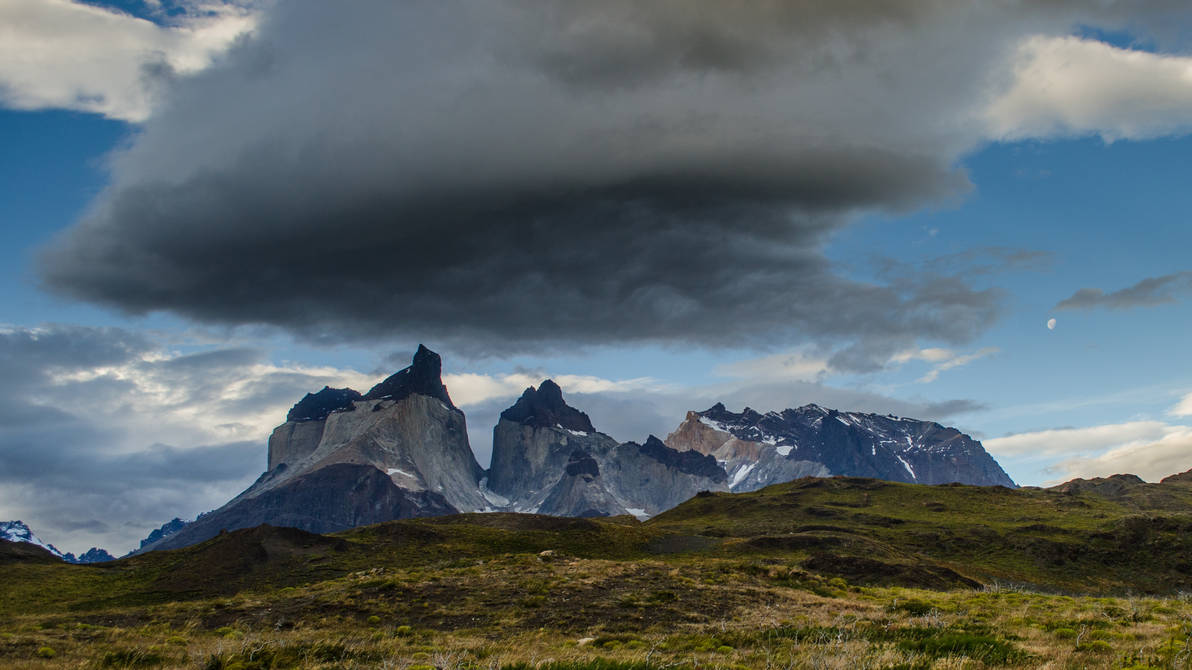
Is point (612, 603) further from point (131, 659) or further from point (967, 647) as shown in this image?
point (967, 647)

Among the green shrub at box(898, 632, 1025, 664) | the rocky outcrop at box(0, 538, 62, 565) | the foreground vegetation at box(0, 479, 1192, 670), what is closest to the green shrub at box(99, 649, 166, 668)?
the foreground vegetation at box(0, 479, 1192, 670)

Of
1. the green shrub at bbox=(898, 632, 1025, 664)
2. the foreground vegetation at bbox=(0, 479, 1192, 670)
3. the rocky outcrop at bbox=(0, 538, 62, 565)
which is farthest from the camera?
the rocky outcrop at bbox=(0, 538, 62, 565)

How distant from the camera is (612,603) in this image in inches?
2183

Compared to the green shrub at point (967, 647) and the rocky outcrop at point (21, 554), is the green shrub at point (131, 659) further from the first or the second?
the rocky outcrop at point (21, 554)

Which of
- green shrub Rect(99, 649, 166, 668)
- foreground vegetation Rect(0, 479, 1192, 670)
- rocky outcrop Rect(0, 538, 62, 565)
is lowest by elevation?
foreground vegetation Rect(0, 479, 1192, 670)

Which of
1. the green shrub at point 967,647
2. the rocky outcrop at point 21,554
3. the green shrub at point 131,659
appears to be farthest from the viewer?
the rocky outcrop at point 21,554

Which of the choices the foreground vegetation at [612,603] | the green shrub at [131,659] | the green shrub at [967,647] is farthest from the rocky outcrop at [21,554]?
the green shrub at [967,647]

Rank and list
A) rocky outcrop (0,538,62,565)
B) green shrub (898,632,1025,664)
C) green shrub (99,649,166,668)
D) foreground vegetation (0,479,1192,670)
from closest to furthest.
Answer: green shrub (898,632,1025,664) < foreground vegetation (0,479,1192,670) < green shrub (99,649,166,668) < rocky outcrop (0,538,62,565)

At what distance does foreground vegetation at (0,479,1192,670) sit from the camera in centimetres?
3008

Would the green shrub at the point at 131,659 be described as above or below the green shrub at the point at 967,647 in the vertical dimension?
above

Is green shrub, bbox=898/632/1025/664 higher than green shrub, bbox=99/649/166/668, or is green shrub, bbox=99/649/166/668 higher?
green shrub, bbox=99/649/166/668

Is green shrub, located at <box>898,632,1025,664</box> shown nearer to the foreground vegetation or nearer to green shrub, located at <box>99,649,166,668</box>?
the foreground vegetation

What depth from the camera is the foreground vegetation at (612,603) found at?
3008 centimetres

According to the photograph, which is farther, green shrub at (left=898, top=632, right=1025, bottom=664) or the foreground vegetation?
the foreground vegetation
